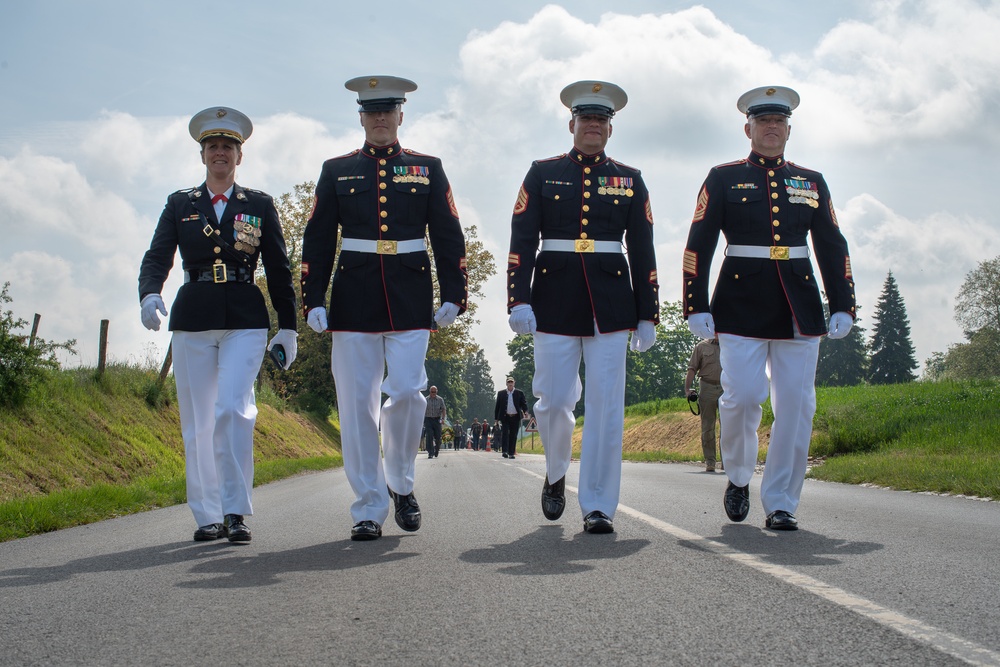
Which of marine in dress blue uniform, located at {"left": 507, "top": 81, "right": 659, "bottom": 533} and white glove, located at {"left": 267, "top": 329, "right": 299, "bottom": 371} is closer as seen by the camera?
marine in dress blue uniform, located at {"left": 507, "top": 81, "right": 659, "bottom": 533}

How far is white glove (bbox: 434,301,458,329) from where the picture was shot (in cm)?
637

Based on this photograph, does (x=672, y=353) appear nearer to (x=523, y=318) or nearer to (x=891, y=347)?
(x=891, y=347)

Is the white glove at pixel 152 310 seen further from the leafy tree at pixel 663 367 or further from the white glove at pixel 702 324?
the leafy tree at pixel 663 367

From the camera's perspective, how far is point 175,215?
683 cm

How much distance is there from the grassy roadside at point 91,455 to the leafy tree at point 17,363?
247 millimetres

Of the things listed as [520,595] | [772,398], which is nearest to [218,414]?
[520,595]

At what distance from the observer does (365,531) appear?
593 centimetres

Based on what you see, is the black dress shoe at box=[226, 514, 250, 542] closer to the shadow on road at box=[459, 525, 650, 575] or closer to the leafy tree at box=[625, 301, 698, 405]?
the shadow on road at box=[459, 525, 650, 575]

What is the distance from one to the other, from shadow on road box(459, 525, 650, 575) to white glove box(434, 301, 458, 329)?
1384 mm

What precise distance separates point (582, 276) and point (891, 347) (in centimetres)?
10480

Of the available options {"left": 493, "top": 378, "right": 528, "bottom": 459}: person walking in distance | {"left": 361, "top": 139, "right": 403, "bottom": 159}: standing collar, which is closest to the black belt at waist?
{"left": 361, "top": 139, "right": 403, "bottom": 159}: standing collar

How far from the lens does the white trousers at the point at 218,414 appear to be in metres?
6.31

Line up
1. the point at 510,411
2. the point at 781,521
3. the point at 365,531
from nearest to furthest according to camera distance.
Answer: the point at 365,531 < the point at 781,521 < the point at 510,411

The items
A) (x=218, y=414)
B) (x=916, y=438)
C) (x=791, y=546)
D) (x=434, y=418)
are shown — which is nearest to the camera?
(x=791, y=546)
